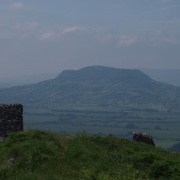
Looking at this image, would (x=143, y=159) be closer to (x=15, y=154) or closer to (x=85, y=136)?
(x=85, y=136)

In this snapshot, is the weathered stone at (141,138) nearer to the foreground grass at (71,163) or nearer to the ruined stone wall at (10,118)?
the foreground grass at (71,163)

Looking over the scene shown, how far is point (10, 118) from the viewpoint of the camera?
23.9 m

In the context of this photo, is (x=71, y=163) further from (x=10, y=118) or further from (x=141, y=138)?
(x=141, y=138)

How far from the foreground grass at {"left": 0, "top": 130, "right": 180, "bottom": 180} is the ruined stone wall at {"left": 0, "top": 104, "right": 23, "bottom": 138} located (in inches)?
204

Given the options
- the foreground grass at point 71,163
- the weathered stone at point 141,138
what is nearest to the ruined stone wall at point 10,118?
the foreground grass at point 71,163

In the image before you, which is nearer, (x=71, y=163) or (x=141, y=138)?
(x=71, y=163)

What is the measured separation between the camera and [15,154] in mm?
15617

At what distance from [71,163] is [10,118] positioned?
36.0 ft

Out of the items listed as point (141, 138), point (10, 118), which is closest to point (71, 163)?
point (10, 118)

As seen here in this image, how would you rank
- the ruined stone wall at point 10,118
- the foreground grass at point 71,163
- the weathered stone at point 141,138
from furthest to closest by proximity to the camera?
the weathered stone at point 141,138
the ruined stone wall at point 10,118
the foreground grass at point 71,163

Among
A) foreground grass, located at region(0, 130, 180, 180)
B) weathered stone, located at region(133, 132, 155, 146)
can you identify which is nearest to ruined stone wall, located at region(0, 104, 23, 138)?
foreground grass, located at region(0, 130, 180, 180)

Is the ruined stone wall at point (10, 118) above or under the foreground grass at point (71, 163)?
above

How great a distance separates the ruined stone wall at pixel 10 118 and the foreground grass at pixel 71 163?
5.18 meters

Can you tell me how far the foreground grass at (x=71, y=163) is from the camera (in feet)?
43.0
